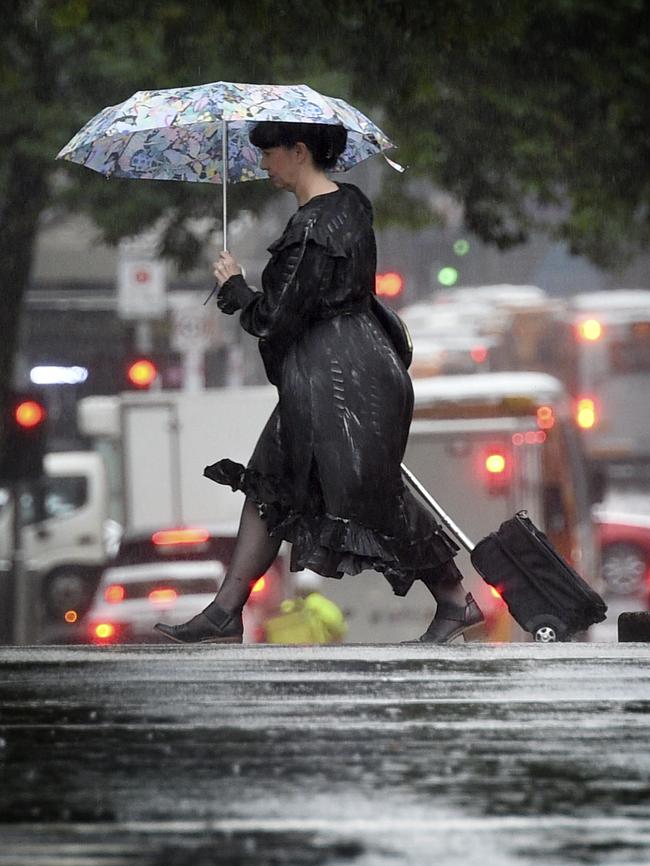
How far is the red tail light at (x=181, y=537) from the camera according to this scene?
19203mm

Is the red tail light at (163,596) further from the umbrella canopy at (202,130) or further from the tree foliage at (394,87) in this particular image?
the umbrella canopy at (202,130)

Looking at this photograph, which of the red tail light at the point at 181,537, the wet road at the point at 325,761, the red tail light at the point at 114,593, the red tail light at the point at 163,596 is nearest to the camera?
the wet road at the point at 325,761

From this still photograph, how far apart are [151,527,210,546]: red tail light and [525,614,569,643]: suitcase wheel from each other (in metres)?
12.7

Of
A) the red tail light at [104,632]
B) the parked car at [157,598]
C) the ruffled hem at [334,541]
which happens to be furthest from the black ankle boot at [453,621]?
the red tail light at [104,632]

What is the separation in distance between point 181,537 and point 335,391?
42.1 ft

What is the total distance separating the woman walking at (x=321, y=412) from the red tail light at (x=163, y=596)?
10720mm

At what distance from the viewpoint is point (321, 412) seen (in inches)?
255

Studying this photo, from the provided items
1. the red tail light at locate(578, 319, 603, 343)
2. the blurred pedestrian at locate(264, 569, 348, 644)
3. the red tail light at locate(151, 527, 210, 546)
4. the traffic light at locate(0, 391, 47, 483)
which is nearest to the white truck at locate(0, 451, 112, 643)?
the red tail light at locate(151, 527, 210, 546)

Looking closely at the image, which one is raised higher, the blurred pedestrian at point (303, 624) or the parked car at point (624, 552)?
the blurred pedestrian at point (303, 624)

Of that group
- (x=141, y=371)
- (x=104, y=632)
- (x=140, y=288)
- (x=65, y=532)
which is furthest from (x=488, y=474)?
(x=65, y=532)

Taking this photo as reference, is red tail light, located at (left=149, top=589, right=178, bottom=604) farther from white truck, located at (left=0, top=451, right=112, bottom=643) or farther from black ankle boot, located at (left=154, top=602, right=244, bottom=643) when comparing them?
black ankle boot, located at (left=154, top=602, right=244, bottom=643)

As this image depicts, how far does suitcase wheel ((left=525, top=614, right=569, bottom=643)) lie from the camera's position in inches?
259

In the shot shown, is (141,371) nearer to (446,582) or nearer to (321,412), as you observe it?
(446,582)

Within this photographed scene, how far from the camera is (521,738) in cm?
349
